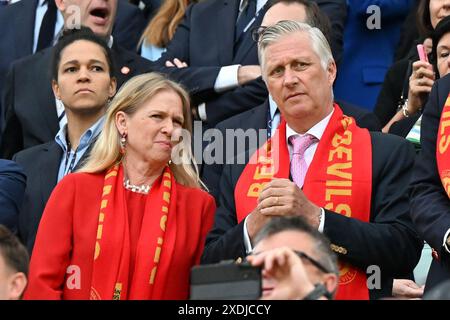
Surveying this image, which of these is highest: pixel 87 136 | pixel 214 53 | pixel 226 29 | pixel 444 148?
pixel 226 29

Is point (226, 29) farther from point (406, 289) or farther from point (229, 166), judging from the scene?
point (406, 289)

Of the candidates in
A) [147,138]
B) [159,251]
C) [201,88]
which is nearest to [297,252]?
[159,251]

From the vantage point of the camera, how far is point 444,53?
7500mm

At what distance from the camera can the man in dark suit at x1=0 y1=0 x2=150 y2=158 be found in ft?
29.5

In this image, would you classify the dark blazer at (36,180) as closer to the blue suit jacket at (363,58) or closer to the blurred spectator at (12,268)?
the blurred spectator at (12,268)

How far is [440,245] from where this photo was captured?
6238 mm

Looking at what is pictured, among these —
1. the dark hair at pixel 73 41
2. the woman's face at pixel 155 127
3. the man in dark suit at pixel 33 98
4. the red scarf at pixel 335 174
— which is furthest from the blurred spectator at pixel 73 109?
the red scarf at pixel 335 174

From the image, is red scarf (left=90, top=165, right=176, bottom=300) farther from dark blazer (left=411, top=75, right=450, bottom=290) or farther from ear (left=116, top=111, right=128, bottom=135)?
dark blazer (left=411, top=75, right=450, bottom=290)

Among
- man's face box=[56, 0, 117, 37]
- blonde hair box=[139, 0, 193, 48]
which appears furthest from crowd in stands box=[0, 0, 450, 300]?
blonde hair box=[139, 0, 193, 48]

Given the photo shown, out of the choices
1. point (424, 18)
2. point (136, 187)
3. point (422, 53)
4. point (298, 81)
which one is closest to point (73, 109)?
point (136, 187)

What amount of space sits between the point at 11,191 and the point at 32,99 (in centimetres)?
153

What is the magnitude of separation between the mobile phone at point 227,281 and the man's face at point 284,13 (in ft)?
11.7

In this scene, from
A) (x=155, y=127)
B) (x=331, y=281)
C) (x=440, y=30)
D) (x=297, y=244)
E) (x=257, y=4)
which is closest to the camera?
(x=331, y=281)

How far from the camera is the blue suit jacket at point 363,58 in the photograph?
9.55 metres
